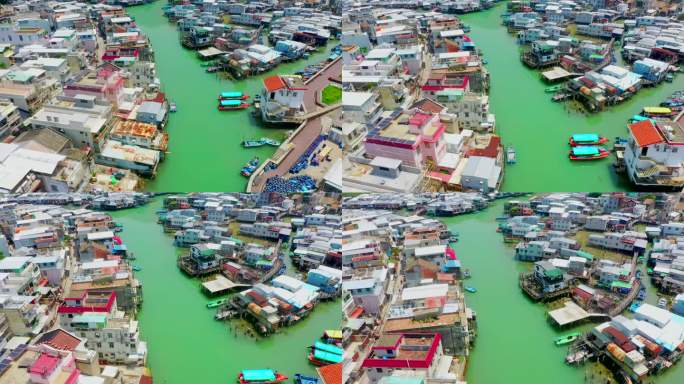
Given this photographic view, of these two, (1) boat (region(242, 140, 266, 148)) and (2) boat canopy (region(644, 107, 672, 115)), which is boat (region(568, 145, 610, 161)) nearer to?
(2) boat canopy (region(644, 107, 672, 115))

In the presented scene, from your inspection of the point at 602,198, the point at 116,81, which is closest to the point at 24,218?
the point at 116,81

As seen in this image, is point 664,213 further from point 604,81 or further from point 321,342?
point 321,342

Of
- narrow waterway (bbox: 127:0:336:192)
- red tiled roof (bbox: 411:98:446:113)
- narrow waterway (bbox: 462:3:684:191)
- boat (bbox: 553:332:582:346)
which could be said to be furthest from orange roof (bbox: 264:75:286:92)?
boat (bbox: 553:332:582:346)

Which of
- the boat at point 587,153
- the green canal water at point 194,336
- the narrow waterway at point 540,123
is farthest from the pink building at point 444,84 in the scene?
the green canal water at point 194,336

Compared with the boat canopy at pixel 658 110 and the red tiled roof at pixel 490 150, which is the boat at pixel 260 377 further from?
the boat canopy at pixel 658 110

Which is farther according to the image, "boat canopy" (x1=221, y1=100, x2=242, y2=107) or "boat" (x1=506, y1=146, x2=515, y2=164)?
"boat canopy" (x1=221, y1=100, x2=242, y2=107)

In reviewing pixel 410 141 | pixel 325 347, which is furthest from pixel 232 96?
pixel 325 347

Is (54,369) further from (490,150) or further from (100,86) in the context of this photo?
(490,150)
